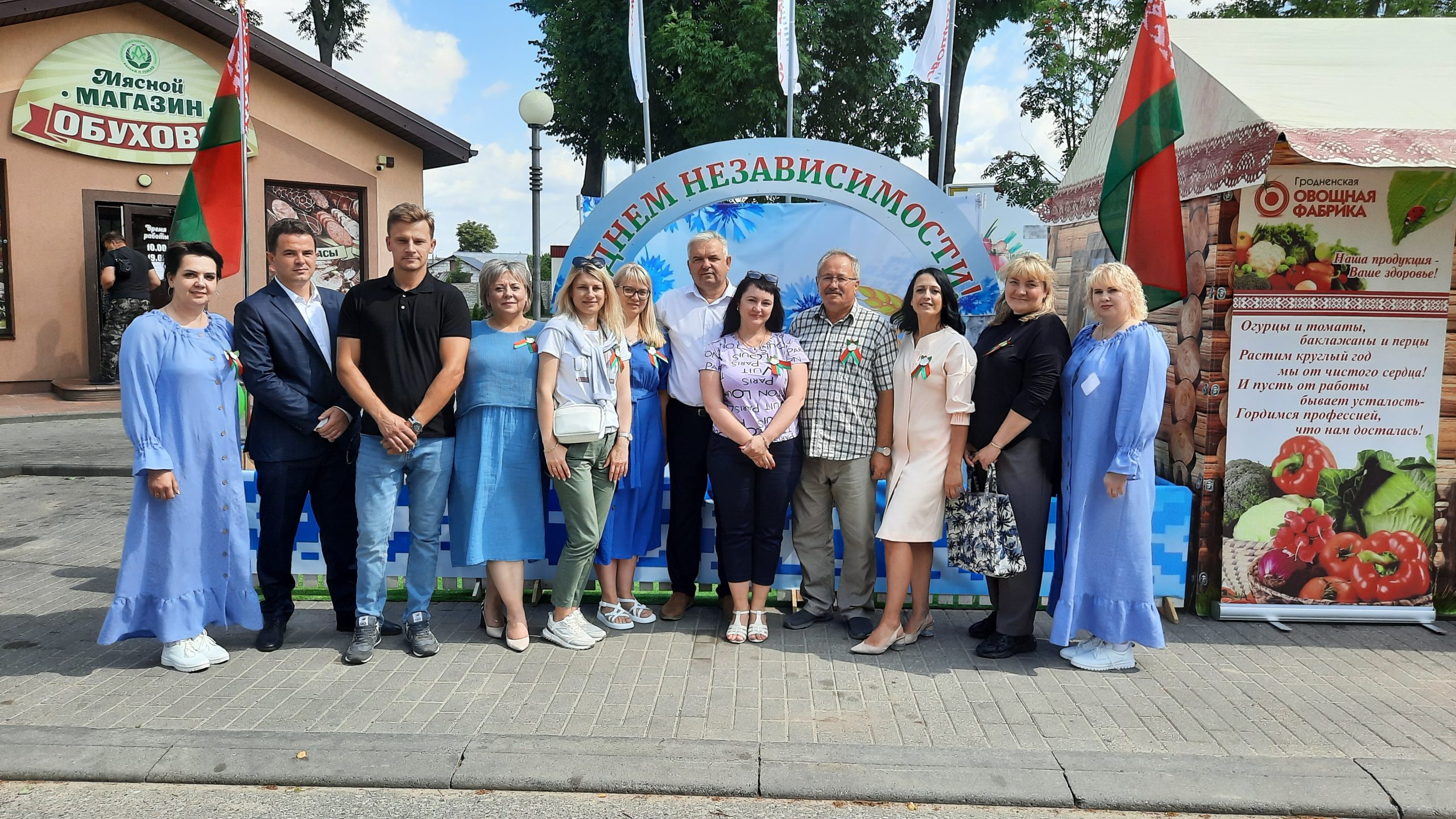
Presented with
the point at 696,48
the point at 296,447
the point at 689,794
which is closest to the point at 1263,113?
the point at 689,794

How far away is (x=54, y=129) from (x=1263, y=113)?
43.9 ft

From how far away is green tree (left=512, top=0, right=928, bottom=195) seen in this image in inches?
760

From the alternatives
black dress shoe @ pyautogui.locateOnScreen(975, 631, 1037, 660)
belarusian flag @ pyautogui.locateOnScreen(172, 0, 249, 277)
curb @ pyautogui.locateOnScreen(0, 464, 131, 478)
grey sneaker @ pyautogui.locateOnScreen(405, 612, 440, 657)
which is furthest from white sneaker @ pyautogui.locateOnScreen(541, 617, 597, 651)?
curb @ pyautogui.locateOnScreen(0, 464, 131, 478)

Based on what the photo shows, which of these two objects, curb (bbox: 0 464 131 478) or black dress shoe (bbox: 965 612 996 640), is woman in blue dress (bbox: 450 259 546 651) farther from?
curb (bbox: 0 464 131 478)

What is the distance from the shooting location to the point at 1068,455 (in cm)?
422

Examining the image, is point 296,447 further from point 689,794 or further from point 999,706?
point 999,706

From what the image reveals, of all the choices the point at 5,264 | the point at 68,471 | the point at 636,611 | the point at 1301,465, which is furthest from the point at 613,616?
the point at 5,264

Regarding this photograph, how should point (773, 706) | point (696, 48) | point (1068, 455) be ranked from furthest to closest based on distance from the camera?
point (696, 48) < point (1068, 455) < point (773, 706)

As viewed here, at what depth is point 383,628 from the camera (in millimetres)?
4543

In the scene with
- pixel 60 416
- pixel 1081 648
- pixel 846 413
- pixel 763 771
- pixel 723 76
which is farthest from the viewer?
pixel 723 76

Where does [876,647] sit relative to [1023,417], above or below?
below

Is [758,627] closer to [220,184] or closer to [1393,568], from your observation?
[1393,568]

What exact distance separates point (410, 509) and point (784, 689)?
5.78 feet

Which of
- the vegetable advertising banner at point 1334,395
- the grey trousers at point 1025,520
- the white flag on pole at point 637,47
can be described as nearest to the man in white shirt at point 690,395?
the grey trousers at point 1025,520
